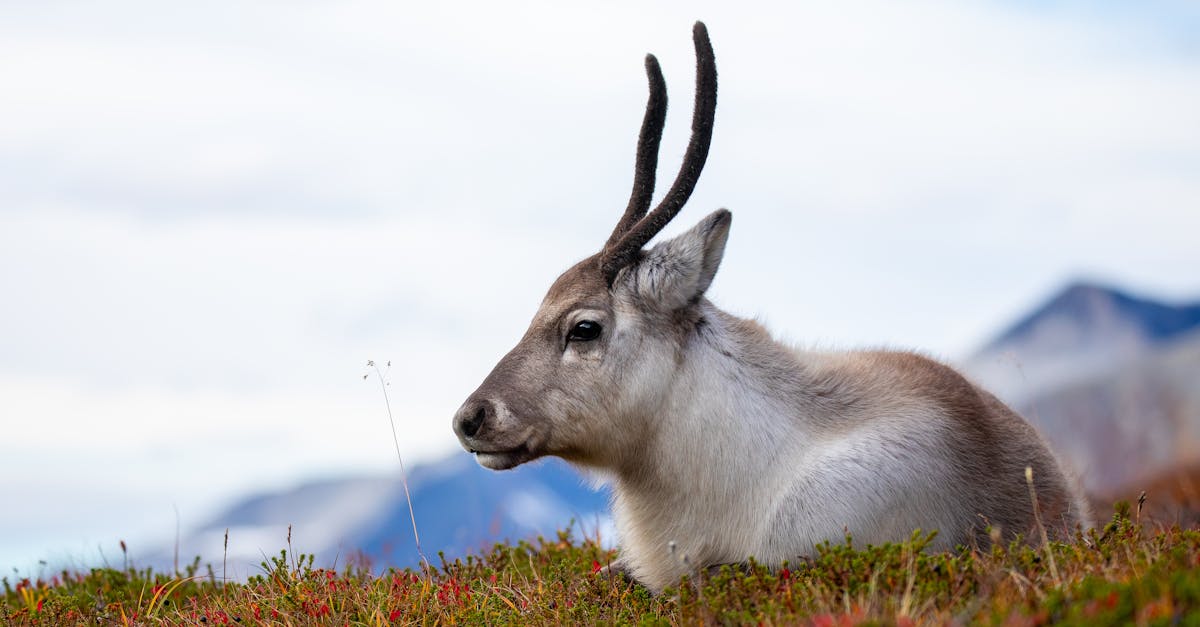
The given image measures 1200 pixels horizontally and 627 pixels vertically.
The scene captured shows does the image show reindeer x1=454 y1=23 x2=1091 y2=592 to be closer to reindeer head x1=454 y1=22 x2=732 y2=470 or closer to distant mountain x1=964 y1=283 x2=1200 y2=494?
reindeer head x1=454 y1=22 x2=732 y2=470

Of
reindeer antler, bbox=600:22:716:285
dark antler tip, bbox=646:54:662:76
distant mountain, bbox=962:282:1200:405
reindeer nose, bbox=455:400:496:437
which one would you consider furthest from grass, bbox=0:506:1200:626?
distant mountain, bbox=962:282:1200:405

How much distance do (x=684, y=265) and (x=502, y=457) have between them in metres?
1.32

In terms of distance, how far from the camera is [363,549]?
10.1 m

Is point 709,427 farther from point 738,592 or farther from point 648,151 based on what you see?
point 648,151

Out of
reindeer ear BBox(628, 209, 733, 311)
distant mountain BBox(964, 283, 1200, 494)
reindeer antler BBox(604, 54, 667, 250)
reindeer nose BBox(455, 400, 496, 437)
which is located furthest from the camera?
distant mountain BBox(964, 283, 1200, 494)

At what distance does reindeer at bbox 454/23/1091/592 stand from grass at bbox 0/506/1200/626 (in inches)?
8.8

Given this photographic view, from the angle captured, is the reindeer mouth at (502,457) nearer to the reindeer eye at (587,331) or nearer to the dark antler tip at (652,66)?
the reindeer eye at (587,331)

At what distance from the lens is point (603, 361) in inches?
272

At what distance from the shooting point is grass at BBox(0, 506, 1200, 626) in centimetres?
488

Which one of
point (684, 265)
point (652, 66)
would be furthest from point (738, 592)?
point (652, 66)

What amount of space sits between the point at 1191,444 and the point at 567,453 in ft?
56.1

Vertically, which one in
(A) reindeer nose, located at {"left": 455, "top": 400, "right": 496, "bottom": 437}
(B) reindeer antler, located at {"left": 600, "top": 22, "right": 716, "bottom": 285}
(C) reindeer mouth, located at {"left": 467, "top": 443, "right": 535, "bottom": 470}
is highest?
(B) reindeer antler, located at {"left": 600, "top": 22, "right": 716, "bottom": 285}

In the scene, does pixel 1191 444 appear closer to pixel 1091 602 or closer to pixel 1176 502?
pixel 1176 502

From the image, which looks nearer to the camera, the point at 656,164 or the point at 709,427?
the point at 709,427
